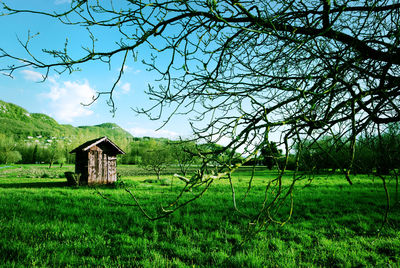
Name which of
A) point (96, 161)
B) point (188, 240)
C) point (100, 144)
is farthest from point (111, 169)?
point (188, 240)

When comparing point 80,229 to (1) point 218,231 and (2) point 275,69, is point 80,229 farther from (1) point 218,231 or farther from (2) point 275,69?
(2) point 275,69

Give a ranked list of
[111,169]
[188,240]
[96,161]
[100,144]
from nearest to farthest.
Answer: [188,240], [96,161], [100,144], [111,169]

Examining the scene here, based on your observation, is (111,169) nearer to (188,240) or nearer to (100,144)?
(100,144)

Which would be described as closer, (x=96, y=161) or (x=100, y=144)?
(x=96, y=161)

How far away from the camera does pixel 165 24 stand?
1.92 metres

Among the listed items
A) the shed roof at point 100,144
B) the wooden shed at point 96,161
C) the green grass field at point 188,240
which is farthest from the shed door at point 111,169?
the green grass field at point 188,240

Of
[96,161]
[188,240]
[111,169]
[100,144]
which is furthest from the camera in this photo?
[111,169]

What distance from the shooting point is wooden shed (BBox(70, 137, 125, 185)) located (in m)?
15.2

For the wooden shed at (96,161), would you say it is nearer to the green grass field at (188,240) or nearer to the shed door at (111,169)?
the shed door at (111,169)

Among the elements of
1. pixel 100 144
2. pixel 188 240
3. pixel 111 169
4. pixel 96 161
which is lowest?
pixel 188 240

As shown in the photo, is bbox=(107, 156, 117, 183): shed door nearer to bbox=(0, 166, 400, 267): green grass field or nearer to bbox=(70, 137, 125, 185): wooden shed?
bbox=(70, 137, 125, 185): wooden shed

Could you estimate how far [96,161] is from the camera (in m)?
A: 15.7

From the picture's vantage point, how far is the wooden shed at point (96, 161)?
1517 centimetres

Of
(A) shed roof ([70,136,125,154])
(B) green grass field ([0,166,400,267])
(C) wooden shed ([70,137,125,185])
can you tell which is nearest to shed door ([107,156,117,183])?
(C) wooden shed ([70,137,125,185])
